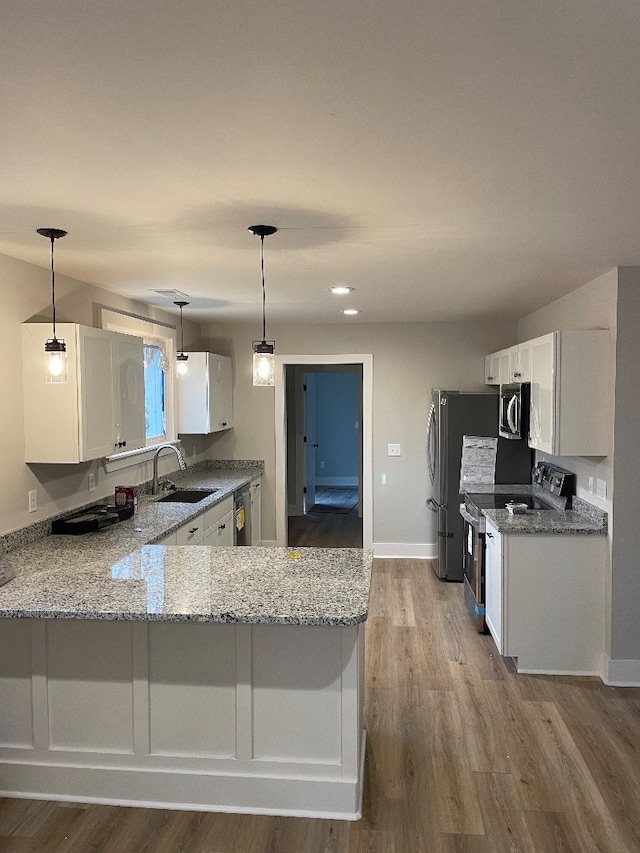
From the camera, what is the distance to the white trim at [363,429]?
6.37 metres

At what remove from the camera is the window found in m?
5.12

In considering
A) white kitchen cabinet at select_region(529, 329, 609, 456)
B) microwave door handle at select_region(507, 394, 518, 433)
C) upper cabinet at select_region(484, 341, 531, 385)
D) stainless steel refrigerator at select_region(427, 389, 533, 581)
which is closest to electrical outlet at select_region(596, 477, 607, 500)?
white kitchen cabinet at select_region(529, 329, 609, 456)

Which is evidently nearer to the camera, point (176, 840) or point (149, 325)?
point (176, 840)

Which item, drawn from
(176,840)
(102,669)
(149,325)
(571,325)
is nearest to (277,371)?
(149,325)

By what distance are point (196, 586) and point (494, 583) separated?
87.9 inches

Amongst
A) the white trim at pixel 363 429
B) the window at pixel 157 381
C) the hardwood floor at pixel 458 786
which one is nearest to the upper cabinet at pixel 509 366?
the white trim at pixel 363 429

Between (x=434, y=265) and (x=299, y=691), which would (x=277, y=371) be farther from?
(x=299, y=691)

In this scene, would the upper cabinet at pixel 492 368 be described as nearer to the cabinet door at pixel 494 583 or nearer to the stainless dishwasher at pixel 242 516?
the cabinet door at pixel 494 583

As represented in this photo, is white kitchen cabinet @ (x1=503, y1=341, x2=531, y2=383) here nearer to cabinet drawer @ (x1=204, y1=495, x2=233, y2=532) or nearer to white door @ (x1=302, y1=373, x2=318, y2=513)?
cabinet drawer @ (x1=204, y1=495, x2=233, y2=532)

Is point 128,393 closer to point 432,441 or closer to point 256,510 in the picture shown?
point 256,510

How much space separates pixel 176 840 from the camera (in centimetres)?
235

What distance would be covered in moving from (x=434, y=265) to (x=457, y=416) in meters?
2.38

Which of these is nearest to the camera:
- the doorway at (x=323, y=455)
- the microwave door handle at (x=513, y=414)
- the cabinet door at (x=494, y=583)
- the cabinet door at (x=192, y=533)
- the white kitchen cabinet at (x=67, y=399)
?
the white kitchen cabinet at (x=67, y=399)

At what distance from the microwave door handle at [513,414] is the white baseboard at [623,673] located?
1.60 meters
